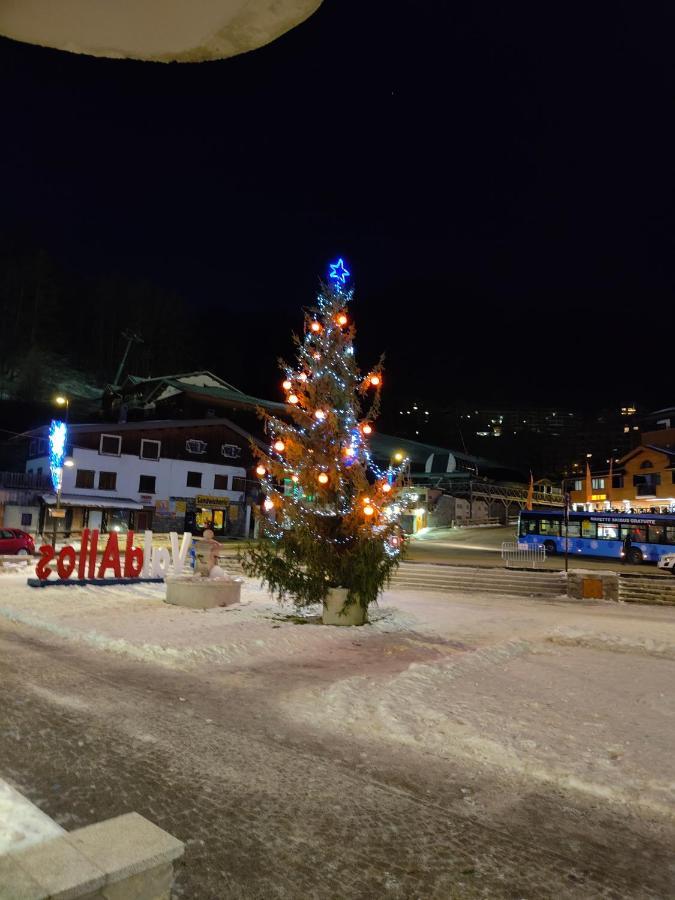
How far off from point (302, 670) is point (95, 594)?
915 centimetres

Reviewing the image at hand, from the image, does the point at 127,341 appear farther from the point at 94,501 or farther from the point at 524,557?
the point at 524,557

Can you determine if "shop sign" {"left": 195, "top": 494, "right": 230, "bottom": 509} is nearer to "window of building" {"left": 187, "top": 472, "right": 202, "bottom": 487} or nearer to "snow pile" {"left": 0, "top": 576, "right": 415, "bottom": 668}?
"window of building" {"left": 187, "top": 472, "right": 202, "bottom": 487}

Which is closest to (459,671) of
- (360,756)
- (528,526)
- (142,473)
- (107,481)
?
(360,756)

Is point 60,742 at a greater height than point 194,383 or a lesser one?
lesser

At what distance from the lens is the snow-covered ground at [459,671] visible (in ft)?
17.8

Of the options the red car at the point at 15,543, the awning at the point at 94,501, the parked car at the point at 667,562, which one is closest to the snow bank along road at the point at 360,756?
the parked car at the point at 667,562

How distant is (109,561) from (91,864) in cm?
1646

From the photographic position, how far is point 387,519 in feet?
43.1

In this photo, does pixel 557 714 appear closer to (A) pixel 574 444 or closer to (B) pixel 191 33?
(B) pixel 191 33

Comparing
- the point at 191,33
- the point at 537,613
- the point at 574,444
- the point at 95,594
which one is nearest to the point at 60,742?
the point at 191,33

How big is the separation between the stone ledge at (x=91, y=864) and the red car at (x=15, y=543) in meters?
29.5

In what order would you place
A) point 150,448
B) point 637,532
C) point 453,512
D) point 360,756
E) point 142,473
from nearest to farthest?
point 360,756
point 637,532
point 142,473
point 150,448
point 453,512

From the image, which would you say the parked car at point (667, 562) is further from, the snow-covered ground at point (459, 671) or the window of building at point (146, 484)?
the window of building at point (146, 484)

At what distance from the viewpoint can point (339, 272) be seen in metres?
14.2
